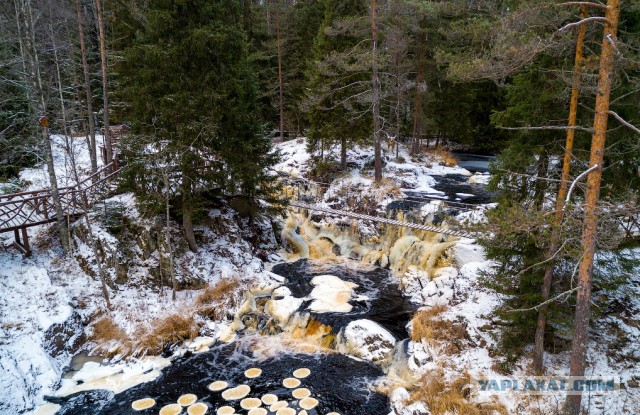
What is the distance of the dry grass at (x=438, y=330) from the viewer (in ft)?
33.9

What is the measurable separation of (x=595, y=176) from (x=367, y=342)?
712 cm

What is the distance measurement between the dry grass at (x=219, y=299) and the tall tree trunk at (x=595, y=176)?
386 inches

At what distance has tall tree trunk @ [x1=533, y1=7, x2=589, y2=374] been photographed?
22.3 ft

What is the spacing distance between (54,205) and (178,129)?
15.6 ft

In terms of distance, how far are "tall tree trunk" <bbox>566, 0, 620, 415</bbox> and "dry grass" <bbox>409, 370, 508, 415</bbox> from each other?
2.17 m

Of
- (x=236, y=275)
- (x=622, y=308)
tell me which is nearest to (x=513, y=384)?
(x=622, y=308)

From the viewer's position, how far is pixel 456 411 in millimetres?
8273

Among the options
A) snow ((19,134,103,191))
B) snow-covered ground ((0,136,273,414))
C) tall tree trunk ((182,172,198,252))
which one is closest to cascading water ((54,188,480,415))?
snow-covered ground ((0,136,273,414))

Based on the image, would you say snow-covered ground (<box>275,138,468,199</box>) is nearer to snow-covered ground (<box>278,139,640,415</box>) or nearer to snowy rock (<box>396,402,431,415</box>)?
snow-covered ground (<box>278,139,640,415</box>)

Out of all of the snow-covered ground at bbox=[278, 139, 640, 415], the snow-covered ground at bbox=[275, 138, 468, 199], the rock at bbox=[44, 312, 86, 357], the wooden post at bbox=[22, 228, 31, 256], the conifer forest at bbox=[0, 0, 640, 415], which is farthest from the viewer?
the snow-covered ground at bbox=[275, 138, 468, 199]

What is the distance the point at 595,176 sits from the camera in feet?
20.3

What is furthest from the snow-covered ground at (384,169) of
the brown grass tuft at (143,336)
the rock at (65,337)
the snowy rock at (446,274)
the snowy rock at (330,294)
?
the rock at (65,337)

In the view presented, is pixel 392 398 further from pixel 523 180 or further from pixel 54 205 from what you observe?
pixel 54 205

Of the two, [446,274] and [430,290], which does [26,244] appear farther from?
[446,274]
